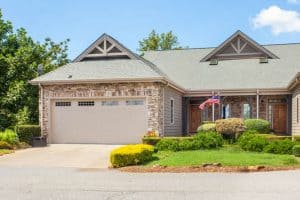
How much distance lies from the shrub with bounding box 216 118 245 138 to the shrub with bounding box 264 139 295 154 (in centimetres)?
373

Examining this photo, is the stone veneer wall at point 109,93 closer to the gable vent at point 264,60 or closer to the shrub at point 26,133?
the shrub at point 26,133

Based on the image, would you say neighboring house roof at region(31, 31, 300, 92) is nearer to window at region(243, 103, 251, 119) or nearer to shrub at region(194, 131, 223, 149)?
window at region(243, 103, 251, 119)

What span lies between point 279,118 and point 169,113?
24.4ft

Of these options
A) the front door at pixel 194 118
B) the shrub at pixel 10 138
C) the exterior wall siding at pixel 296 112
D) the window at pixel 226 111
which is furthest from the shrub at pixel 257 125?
the shrub at pixel 10 138

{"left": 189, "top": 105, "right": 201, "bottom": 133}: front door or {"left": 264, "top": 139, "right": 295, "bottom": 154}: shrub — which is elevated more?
{"left": 189, "top": 105, "right": 201, "bottom": 133}: front door

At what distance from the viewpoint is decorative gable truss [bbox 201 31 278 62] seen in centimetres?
3072

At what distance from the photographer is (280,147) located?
18.9 meters

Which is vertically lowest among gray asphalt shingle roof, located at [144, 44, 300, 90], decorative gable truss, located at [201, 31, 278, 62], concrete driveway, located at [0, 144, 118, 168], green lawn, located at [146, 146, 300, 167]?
concrete driveway, located at [0, 144, 118, 168]

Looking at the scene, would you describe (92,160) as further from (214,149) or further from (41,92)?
(41,92)

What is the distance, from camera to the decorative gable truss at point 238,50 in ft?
101

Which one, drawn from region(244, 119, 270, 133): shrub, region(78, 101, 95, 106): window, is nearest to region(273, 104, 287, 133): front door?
region(244, 119, 270, 133): shrub

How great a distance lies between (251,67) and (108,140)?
11.3 metres

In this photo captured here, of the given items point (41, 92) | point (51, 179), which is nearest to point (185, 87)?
point (41, 92)

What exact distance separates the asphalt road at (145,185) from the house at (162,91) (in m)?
8.78
